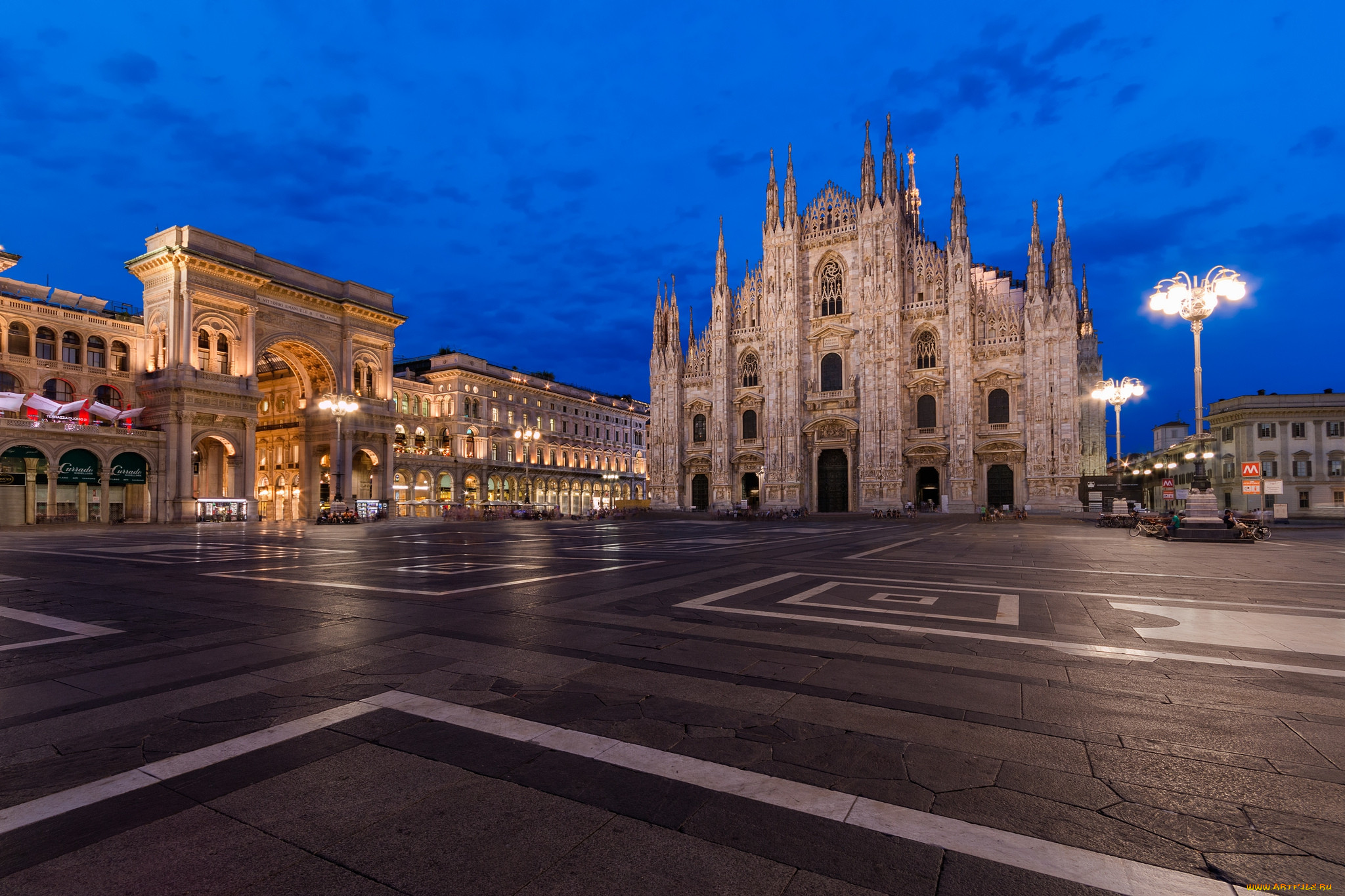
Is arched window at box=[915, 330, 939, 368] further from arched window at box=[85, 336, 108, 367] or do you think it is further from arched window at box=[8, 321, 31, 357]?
arched window at box=[8, 321, 31, 357]

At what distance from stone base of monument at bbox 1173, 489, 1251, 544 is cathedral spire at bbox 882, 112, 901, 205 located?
34198 mm

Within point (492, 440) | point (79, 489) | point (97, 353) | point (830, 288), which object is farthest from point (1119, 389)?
point (97, 353)

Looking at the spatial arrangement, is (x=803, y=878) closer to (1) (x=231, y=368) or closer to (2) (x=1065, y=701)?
(2) (x=1065, y=701)

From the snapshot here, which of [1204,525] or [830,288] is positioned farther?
[830,288]

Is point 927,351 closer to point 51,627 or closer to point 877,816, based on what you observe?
point 51,627

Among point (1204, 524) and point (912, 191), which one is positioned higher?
point (912, 191)

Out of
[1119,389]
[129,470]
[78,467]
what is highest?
[1119,389]

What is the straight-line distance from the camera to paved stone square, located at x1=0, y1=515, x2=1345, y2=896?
2570 mm

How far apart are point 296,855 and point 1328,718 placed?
5.95m

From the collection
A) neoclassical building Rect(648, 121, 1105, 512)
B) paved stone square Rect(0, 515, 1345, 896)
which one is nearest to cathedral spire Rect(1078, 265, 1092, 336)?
neoclassical building Rect(648, 121, 1105, 512)

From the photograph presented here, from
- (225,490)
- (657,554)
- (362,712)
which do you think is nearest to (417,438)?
(225,490)

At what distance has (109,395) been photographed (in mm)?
45594

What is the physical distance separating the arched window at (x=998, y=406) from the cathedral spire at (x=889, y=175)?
16347 mm

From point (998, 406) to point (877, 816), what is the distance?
49612mm
